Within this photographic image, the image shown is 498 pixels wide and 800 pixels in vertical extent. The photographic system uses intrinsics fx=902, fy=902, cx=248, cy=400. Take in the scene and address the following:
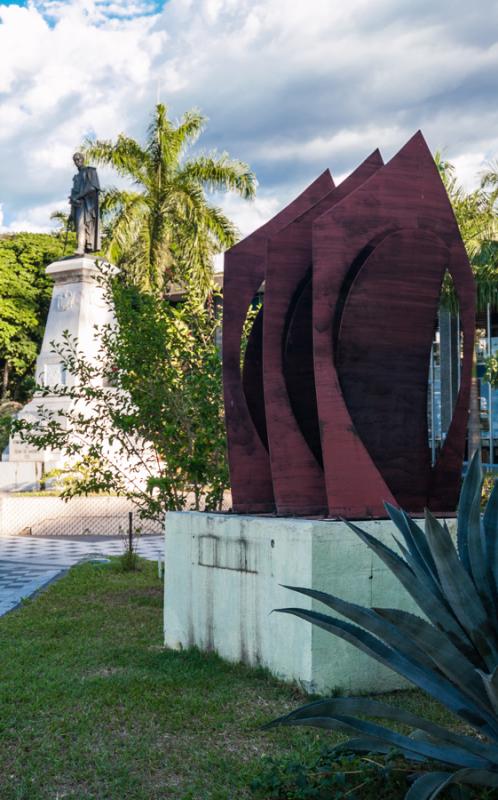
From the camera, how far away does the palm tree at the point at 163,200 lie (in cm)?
2592

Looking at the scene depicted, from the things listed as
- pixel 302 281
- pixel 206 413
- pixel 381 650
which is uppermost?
pixel 302 281

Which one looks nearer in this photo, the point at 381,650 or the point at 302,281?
the point at 381,650

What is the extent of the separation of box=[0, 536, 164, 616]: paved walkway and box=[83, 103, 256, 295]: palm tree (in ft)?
36.9

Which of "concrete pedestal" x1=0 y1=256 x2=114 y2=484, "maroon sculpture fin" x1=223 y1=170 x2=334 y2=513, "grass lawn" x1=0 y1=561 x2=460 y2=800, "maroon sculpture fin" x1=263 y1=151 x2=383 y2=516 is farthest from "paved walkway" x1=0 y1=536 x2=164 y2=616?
"concrete pedestal" x1=0 y1=256 x2=114 y2=484

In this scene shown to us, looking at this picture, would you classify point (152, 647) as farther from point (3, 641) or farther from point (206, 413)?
point (206, 413)

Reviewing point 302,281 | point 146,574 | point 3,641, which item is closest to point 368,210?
point 302,281

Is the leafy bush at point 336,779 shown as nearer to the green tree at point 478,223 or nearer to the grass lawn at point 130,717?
the grass lawn at point 130,717

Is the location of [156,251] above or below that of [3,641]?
above

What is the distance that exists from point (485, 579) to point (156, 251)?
2393 cm

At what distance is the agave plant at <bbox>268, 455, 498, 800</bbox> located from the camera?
9.82 ft

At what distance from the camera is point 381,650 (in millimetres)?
3100

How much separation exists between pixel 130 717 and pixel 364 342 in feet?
8.71

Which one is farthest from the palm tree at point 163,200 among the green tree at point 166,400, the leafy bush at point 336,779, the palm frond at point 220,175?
the leafy bush at point 336,779

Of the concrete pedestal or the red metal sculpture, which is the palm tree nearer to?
the concrete pedestal
